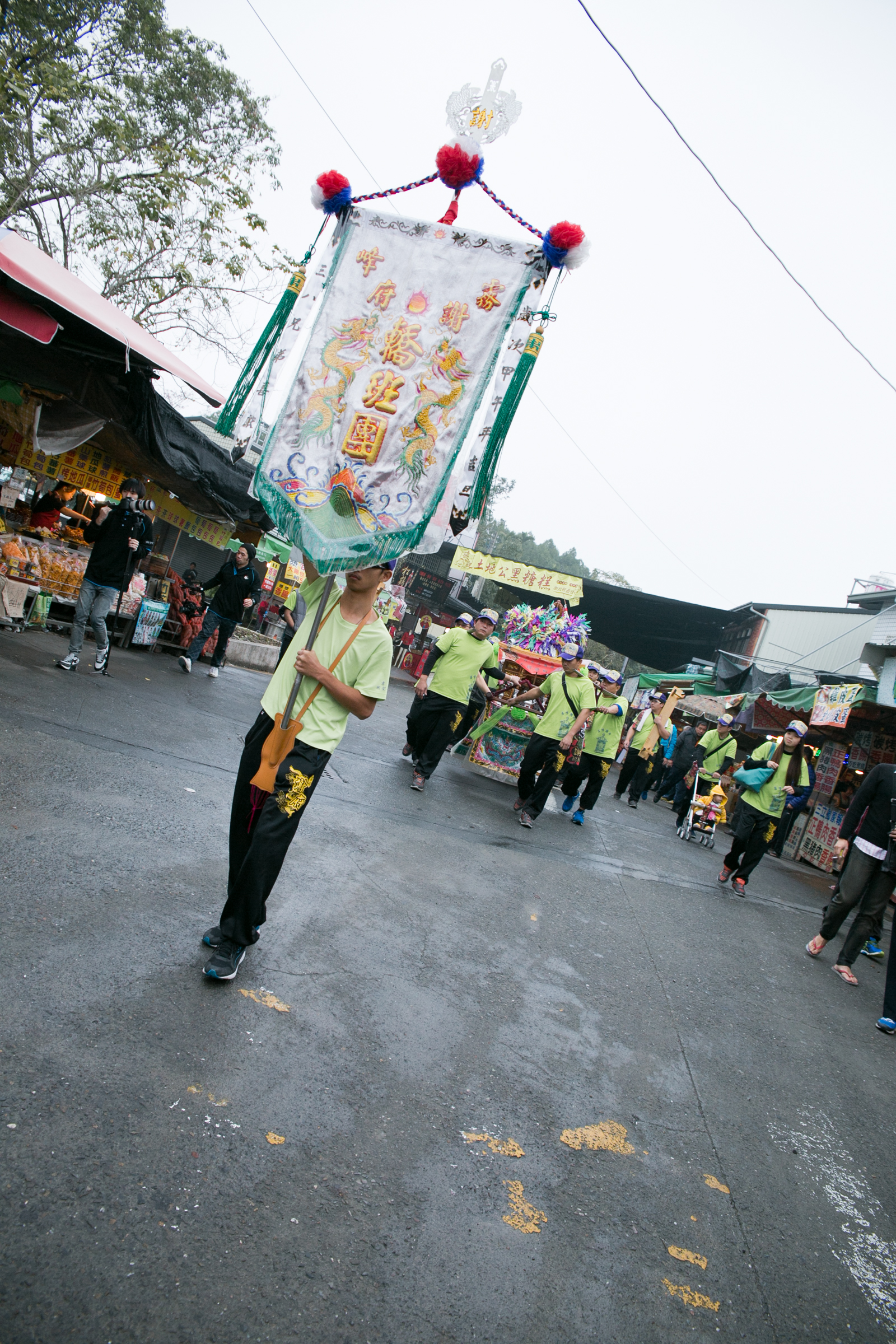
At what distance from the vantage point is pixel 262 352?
152 inches

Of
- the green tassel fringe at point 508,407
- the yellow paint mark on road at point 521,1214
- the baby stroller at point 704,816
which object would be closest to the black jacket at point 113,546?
the green tassel fringe at point 508,407

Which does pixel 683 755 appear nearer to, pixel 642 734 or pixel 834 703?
pixel 642 734

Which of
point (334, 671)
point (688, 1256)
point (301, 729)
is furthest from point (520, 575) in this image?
point (688, 1256)

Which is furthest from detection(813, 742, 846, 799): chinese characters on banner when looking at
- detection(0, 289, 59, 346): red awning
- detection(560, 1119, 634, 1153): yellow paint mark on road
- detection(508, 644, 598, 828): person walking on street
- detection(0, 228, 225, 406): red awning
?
detection(0, 289, 59, 346): red awning

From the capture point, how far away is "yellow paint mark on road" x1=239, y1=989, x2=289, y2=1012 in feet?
10.1

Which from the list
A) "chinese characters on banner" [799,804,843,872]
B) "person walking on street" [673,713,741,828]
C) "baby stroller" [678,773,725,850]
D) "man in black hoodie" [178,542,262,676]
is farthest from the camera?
"chinese characters on banner" [799,804,843,872]

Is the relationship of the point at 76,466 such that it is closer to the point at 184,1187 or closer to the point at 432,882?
the point at 432,882

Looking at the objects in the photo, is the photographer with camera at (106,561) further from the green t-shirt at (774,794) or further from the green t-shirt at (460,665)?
the green t-shirt at (774,794)

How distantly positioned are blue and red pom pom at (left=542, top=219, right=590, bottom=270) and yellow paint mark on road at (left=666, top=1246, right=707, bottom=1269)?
3.88 metres

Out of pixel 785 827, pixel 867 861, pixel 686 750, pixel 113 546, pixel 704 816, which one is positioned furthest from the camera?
pixel 686 750

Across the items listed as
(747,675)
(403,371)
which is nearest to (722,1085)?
(403,371)

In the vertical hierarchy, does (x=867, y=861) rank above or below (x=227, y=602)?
below

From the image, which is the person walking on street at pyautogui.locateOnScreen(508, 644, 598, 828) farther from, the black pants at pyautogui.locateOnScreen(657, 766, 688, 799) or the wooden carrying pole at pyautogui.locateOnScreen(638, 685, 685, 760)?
the black pants at pyautogui.locateOnScreen(657, 766, 688, 799)

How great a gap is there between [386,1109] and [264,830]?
1.10 meters
